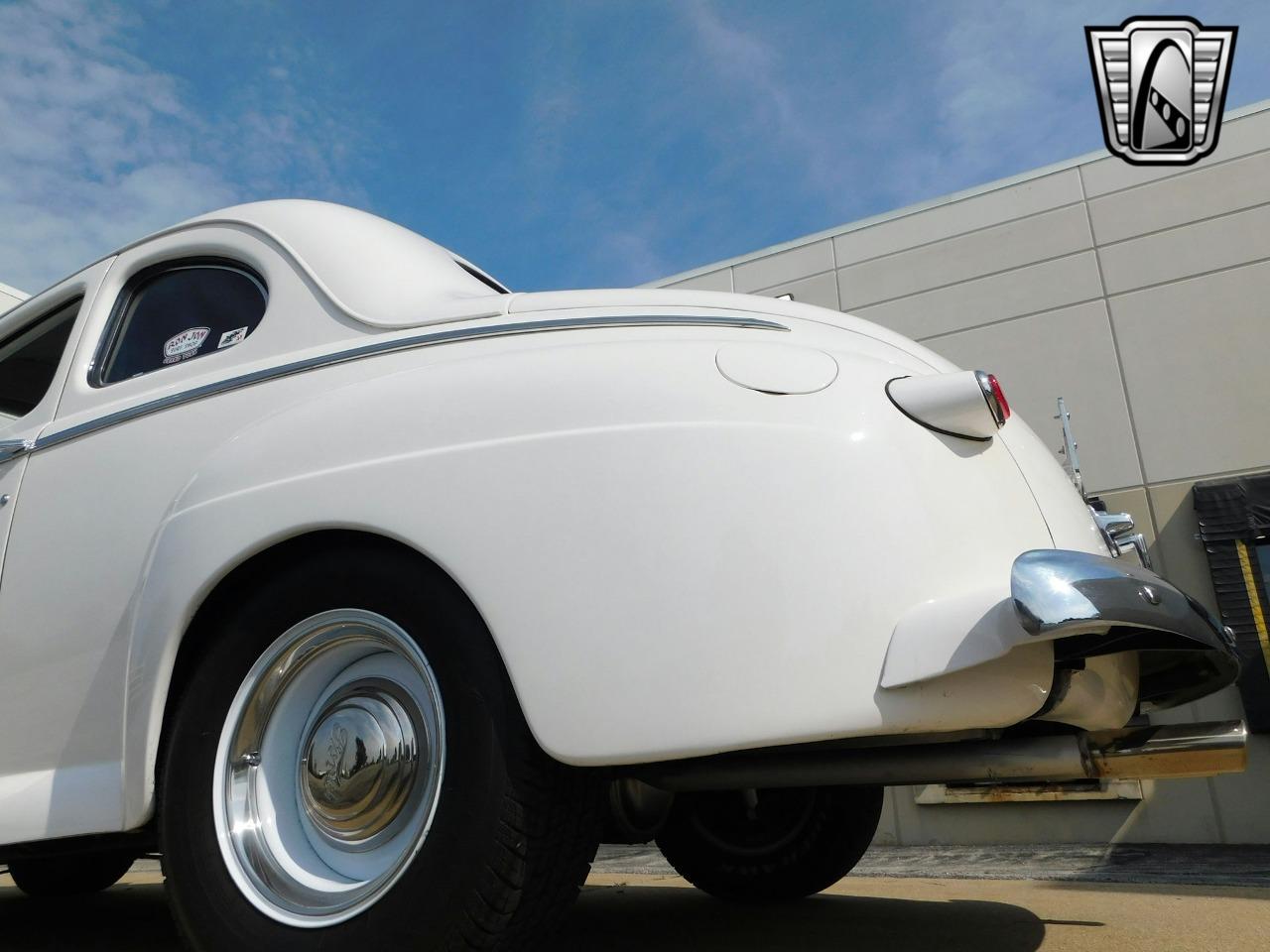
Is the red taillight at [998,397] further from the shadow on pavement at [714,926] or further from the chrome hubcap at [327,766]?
the shadow on pavement at [714,926]

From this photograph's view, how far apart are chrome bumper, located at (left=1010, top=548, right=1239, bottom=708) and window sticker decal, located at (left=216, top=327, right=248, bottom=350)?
1.86m

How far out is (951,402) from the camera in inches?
65.6

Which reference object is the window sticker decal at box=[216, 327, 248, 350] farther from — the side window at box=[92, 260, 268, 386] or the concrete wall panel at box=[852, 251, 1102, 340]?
the concrete wall panel at box=[852, 251, 1102, 340]

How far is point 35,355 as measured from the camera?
2918 millimetres

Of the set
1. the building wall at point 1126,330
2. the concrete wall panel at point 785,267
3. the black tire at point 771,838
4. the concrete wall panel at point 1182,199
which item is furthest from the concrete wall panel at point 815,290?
the black tire at point 771,838

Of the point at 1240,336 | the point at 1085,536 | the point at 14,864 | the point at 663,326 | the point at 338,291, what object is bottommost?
the point at 14,864

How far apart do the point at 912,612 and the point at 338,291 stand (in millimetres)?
1467

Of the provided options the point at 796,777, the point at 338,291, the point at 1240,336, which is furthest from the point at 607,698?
the point at 1240,336

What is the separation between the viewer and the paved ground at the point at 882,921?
2.26 meters

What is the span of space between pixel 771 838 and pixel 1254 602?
5.97m

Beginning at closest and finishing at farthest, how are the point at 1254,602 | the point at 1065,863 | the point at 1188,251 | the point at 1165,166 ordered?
the point at 1065,863 → the point at 1254,602 → the point at 1188,251 → the point at 1165,166

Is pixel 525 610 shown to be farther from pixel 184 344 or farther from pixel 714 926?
pixel 714 926

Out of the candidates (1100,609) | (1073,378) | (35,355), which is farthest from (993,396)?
(1073,378)

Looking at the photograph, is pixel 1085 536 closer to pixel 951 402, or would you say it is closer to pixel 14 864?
pixel 951 402
